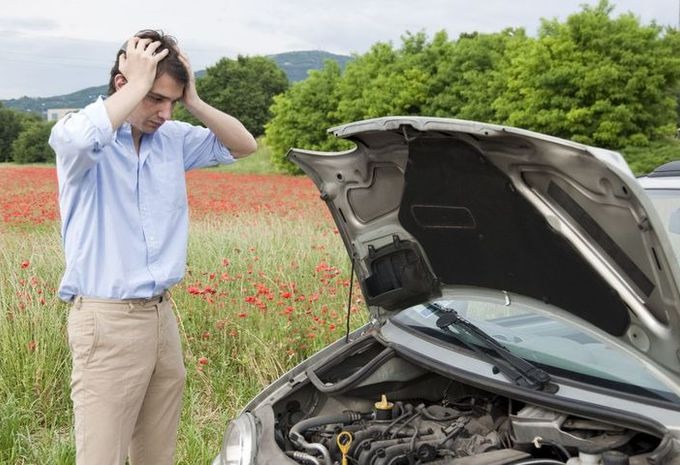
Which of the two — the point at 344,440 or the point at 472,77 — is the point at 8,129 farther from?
the point at 344,440

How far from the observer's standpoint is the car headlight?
261 centimetres

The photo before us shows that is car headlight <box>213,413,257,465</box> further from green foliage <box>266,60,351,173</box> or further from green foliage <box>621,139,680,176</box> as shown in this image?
green foliage <box>266,60,351,173</box>

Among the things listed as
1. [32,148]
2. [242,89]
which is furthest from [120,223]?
[242,89]

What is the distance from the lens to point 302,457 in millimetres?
2543

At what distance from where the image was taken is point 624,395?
2.27 meters

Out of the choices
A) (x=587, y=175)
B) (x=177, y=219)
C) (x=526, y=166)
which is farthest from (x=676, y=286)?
(x=177, y=219)

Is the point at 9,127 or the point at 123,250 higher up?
the point at 123,250

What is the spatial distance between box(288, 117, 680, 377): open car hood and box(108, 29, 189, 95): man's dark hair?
22.2 inches

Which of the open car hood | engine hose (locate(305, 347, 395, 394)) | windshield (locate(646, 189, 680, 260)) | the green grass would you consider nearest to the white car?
windshield (locate(646, 189, 680, 260))

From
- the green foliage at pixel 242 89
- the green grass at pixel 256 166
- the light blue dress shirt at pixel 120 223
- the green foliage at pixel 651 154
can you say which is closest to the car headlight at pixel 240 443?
the light blue dress shirt at pixel 120 223

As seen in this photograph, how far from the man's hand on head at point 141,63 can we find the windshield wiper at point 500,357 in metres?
1.46

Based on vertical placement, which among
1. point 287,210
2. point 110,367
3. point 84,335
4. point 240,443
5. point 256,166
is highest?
point 84,335

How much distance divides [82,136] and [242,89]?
207 feet

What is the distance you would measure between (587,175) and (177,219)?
1619mm
